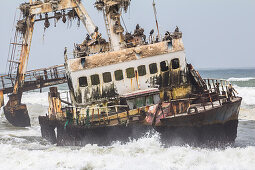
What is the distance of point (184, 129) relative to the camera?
56.1 ft

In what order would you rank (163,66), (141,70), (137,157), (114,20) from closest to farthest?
(137,157) → (141,70) → (163,66) → (114,20)

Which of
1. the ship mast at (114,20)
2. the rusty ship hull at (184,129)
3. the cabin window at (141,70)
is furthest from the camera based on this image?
the ship mast at (114,20)

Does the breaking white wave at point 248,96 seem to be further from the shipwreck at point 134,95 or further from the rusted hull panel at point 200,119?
the rusted hull panel at point 200,119

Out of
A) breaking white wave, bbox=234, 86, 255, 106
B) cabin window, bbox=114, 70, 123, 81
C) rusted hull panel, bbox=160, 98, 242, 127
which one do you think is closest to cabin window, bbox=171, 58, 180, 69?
cabin window, bbox=114, 70, 123, 81

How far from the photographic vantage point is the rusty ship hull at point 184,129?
1708 cm

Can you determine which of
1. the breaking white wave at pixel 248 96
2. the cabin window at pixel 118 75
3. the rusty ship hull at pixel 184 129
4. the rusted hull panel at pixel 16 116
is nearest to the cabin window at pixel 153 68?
the cabin window at pixel 118 75

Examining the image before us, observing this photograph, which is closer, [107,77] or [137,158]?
[137,158]

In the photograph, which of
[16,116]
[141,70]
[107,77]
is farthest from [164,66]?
[16,116]

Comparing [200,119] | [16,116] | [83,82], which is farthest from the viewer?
[16,116]

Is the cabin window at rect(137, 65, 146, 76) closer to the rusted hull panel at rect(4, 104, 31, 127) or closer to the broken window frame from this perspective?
the broken window frame

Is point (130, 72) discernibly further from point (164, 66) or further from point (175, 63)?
point (175, 63)

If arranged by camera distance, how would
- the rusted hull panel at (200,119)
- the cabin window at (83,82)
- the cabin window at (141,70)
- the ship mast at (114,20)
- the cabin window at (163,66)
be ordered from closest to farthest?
the rusted hull panel at (200,119) < the cabin window at (83,82) < the cabin window at (141,70) < the cabin window at (163,66) < the ship mast at (114,20)

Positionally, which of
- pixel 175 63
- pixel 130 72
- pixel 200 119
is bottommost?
pixel 200 119

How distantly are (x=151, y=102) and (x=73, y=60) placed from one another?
4.79 meters
